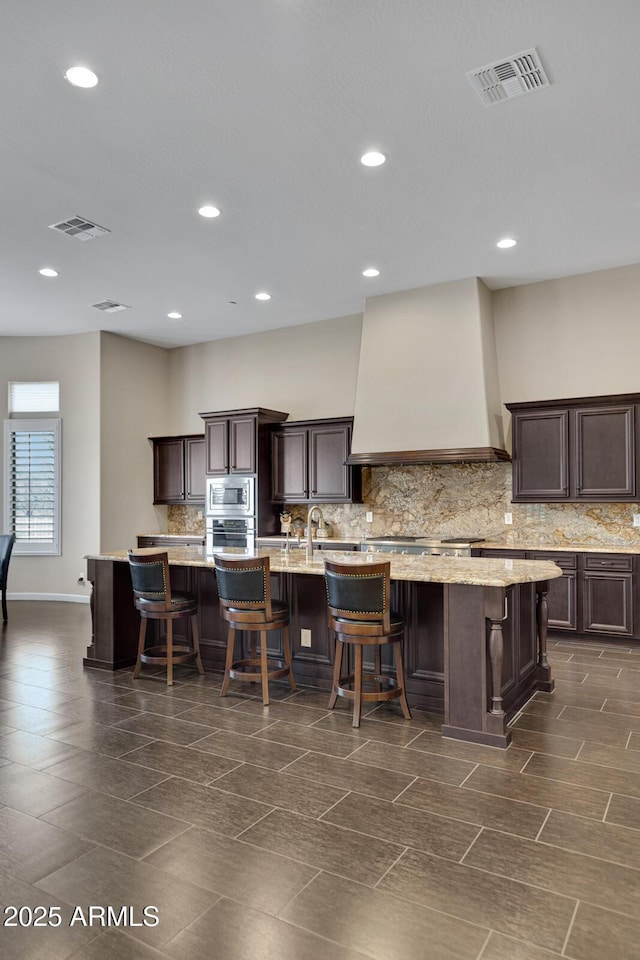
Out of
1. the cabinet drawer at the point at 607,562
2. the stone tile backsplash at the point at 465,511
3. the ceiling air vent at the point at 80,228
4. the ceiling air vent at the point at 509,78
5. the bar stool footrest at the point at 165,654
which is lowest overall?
the bar stool footrest at the point at 165,654

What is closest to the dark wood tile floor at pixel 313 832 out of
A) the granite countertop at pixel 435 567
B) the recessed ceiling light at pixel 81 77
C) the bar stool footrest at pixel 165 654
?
the bar stool footrest at pixel 165 654

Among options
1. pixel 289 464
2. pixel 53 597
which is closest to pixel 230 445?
pixel 289 464

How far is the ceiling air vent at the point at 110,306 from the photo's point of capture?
298 inches

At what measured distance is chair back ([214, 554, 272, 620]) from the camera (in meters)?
4.31

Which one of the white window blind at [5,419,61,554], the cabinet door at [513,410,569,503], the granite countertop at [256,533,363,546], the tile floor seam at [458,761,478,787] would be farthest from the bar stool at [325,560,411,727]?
the white window blind at [5,419,61,554]

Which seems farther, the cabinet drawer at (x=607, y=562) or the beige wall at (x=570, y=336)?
the beige wall at (x=570, y=336)

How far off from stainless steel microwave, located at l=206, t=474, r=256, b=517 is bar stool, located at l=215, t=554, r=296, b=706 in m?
3.78

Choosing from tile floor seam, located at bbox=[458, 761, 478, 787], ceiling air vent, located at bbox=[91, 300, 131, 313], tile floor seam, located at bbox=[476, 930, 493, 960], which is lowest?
tile floor seam, located at bbox=[458, 761, 478, 787]

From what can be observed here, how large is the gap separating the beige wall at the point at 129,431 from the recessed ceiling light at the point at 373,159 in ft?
18.2

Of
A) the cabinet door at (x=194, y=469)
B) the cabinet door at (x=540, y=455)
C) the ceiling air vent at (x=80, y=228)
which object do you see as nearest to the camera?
the ceiling air vent at (x=80, y=228)

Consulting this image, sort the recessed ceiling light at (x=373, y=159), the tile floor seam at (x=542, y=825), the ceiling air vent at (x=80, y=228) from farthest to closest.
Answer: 1. the ceiling air vent at (x=80, y=228)
2. the recessed ceiling light at (x=373, y=159)
3. the tile floor seam at (x=542, y=825)

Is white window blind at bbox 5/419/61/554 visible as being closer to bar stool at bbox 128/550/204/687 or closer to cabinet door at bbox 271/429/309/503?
cabinet door at bbox 271/429/309/503

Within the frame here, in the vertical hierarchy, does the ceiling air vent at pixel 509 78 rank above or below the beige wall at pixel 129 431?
above

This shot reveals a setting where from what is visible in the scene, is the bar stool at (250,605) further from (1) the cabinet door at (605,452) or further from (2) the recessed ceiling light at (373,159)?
(1) the cabinet door at (605,452)
